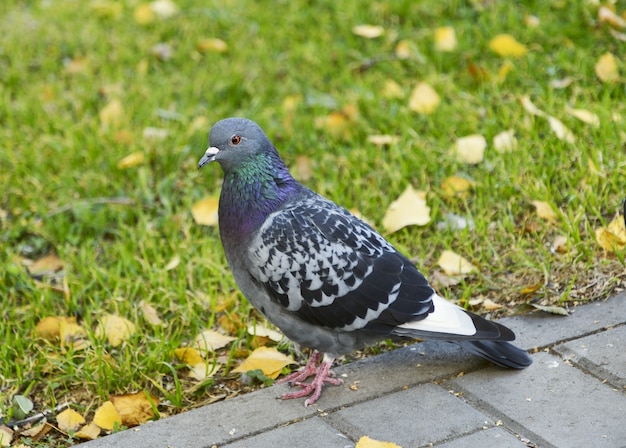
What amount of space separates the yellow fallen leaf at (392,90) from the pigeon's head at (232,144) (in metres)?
2.04

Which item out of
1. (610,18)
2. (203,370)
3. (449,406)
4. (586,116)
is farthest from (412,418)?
(610,18)

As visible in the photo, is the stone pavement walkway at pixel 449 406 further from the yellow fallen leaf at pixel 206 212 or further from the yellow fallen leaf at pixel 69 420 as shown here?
the yellow fallen leaf at pixel 206 212

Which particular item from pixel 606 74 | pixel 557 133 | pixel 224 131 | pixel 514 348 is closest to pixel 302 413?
pixel 514 348

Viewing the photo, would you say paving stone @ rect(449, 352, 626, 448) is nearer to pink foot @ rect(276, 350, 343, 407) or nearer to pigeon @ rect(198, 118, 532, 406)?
pigeon @ rect(198, 118, 532, 406)

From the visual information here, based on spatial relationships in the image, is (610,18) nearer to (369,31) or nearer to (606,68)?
(606,68)

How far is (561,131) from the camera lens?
173 inches

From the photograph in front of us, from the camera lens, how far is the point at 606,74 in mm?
4902

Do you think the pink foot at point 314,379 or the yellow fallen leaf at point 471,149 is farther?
the yellow fallen leaf at point 471,149

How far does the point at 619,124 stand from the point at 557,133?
0.30m

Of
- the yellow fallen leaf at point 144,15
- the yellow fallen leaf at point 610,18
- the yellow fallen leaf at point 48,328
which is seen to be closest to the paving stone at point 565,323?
the yellow fallen leaf at point 48,328

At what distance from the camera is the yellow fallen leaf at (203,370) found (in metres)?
3.25

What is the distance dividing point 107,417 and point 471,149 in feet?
7.32

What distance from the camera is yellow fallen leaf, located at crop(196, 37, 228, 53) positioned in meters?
5.82

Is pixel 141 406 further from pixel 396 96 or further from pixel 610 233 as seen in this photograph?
pixel 396 96
